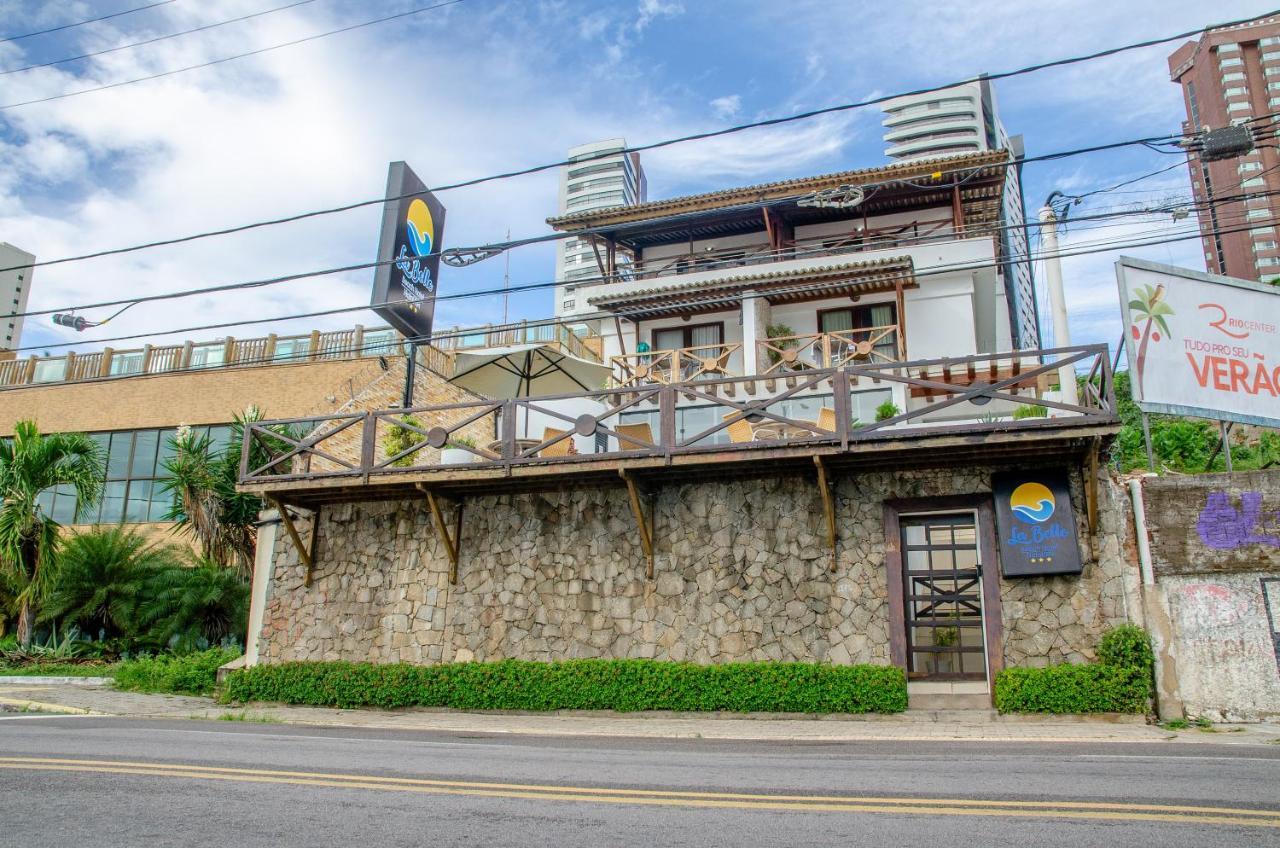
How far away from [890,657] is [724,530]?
2.82 meters

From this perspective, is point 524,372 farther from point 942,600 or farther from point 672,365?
point 942,600

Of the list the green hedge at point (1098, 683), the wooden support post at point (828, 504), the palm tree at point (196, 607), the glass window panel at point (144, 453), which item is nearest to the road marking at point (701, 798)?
the green hedge at point (1098, 683)

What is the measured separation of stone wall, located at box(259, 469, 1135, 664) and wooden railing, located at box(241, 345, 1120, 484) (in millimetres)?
984

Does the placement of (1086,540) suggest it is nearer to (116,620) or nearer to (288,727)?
(288,727)

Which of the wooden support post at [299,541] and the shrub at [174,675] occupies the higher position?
the wooden support post at [299,541]

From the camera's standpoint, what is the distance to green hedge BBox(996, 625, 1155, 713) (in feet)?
35.8

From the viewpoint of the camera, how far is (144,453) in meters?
23.8

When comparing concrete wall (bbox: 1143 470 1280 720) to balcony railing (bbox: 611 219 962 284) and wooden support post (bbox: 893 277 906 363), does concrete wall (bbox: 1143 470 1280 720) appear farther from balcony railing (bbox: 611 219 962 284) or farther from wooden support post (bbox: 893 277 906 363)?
balcony railing (bbox: 611 219 962 284)

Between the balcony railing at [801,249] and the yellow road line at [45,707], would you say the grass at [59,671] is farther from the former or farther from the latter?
the balcony railing at [801,249]

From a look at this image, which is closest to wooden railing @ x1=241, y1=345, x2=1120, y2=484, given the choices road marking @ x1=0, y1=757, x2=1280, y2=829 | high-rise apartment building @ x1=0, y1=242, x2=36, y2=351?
high-rise apartment building @ x1=0, y1=242, x2=36, y2=351

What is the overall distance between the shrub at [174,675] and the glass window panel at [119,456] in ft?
31.1

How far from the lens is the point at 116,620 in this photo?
1795 cm

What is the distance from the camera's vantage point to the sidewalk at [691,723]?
9.99m

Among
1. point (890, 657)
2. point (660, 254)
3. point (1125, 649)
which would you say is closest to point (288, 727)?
point (890, 657)
